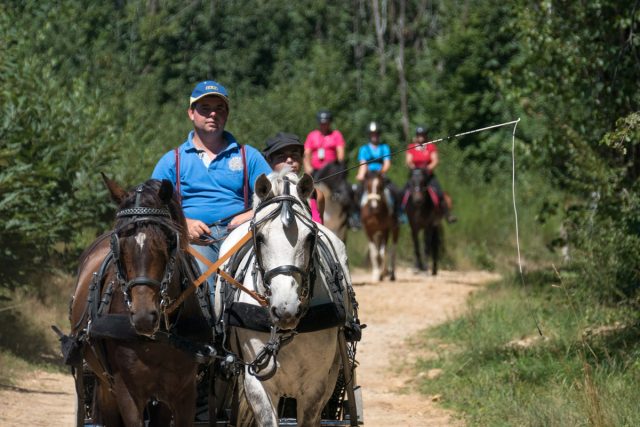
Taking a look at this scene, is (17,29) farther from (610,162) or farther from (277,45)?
(277,45)

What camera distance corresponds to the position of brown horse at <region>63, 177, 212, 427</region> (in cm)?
643

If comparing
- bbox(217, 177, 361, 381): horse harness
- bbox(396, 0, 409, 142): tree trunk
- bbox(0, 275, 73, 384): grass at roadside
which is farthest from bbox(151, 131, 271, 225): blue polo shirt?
bbox(396, 0, 409, 142): tree trunk

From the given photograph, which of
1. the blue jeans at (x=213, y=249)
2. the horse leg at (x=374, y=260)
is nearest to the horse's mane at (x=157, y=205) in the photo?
the blue jeans at (x=213, y=249)

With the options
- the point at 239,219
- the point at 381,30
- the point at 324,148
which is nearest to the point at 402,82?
the point at 381,30

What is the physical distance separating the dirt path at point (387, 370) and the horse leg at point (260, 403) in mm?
3180

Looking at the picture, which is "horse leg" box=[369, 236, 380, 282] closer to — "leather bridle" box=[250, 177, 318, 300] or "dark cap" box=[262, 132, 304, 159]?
"dark cap" box=[262, 132, 304, 159]

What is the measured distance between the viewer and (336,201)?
20703 millimetres

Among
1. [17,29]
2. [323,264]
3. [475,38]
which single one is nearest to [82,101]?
[17,29]

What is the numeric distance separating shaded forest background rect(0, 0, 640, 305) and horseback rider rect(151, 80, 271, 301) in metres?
2.54

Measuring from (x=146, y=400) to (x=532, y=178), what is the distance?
18.7m

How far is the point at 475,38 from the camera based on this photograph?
30.7m

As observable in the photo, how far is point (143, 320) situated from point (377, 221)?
15.0 metres

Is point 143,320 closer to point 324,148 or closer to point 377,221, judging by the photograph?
point 324,148

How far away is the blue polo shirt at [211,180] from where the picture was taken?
320 inches
